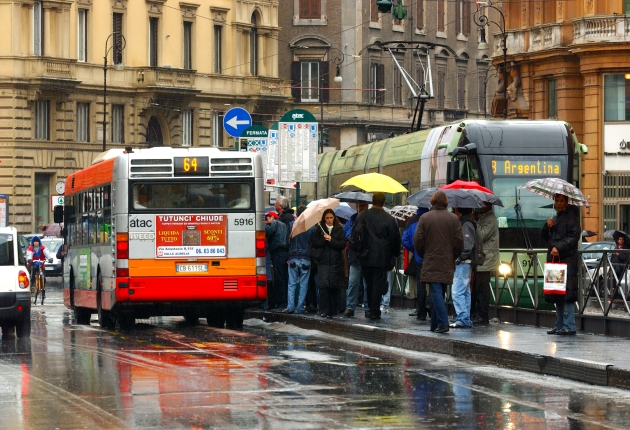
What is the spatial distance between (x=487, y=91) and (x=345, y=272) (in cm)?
6891

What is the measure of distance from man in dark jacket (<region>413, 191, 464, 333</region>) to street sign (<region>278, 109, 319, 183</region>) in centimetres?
1068

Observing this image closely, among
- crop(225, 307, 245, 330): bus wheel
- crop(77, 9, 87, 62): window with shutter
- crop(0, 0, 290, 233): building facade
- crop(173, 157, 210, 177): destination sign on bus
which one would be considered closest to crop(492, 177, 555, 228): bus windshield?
crop(225, 307, 245, 330): bus wheel

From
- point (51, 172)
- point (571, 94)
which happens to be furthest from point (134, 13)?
point (571, 94)

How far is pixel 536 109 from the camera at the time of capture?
172 ft

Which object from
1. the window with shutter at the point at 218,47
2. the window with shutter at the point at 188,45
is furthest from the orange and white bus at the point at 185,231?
the window with shutter at the point at 218,47

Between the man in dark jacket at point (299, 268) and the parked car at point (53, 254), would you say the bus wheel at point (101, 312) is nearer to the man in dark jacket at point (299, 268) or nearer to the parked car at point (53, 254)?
the man in dark jacket at point (299, 268)

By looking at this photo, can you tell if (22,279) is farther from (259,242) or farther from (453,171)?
(453,171)

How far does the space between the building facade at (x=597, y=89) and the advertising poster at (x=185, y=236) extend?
28402mm

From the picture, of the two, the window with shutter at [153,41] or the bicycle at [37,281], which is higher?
the window with shutter at [153,41]

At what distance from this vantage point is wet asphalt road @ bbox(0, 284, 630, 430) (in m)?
11.3

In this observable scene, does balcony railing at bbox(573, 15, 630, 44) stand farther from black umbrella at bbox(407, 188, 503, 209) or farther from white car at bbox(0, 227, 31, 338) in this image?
white car at bbox(0, 227, 31, 338)

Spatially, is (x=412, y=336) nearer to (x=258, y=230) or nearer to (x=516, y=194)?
(x=258, y=230)

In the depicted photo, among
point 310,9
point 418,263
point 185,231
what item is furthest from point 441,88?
point 185,231

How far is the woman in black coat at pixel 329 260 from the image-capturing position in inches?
880
